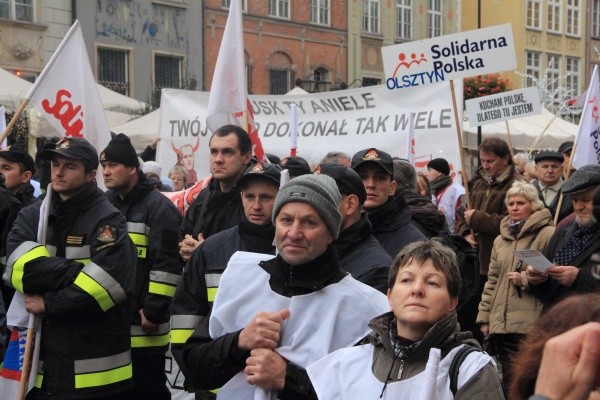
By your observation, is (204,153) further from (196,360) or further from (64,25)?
(64,25)

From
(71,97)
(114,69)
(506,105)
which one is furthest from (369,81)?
(71,97)

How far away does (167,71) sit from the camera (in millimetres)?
30641

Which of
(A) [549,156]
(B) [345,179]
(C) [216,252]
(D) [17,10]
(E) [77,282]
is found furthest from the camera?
(D) [17,10]

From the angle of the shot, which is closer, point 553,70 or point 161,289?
point 161,289

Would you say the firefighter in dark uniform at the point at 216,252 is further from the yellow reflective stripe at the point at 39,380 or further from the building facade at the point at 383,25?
the building facade at the point at 383,25

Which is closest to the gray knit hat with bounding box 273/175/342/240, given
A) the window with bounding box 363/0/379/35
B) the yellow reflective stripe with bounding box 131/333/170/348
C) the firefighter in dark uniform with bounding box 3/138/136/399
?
the firefighter in dark uniform with bounding box 3/138/136/399

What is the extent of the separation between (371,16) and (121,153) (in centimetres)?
3329

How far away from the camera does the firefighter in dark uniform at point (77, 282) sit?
5336 mm

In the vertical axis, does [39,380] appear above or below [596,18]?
below

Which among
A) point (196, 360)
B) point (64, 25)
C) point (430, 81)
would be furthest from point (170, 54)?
point (196, 360)

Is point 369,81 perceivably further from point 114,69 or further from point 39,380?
point 39,380

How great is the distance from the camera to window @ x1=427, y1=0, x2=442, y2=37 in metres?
41.7

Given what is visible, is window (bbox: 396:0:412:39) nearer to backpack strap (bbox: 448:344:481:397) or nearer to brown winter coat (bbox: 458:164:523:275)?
brown winter coat (bbox: 458:164:523:275)

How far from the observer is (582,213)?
→ 19.5ft
